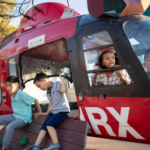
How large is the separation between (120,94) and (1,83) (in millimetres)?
2911

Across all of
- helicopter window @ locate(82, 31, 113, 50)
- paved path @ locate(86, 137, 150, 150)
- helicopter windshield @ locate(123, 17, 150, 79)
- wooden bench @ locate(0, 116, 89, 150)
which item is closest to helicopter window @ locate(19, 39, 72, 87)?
helicopter window @ locate(82, 31, 113, 50)

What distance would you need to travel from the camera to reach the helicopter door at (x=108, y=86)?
190 cm

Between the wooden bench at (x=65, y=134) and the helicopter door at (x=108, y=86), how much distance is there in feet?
0.55

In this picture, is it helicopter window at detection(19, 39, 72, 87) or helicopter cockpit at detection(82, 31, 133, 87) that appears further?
helicopter window at detection(19, 39, 72, 87)

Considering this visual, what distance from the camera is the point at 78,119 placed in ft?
7.59

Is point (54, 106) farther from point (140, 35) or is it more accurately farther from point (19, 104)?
point (140, 35)

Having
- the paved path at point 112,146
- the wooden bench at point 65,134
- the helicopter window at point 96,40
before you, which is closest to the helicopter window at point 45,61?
the helicopter window at point 96,40

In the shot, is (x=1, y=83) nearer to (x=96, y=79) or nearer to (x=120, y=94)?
(x=96, y=79)

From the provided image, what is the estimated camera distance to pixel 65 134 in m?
2.23

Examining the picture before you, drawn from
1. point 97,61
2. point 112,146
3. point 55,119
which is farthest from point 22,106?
point 112,146

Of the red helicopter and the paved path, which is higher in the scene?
the red helicopter

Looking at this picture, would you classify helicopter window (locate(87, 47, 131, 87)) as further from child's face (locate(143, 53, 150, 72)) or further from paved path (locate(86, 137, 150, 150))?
paved path (locate(86, 137, 150, 150))

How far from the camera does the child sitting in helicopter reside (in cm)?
203

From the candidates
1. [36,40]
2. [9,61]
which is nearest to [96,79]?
[36,40]
